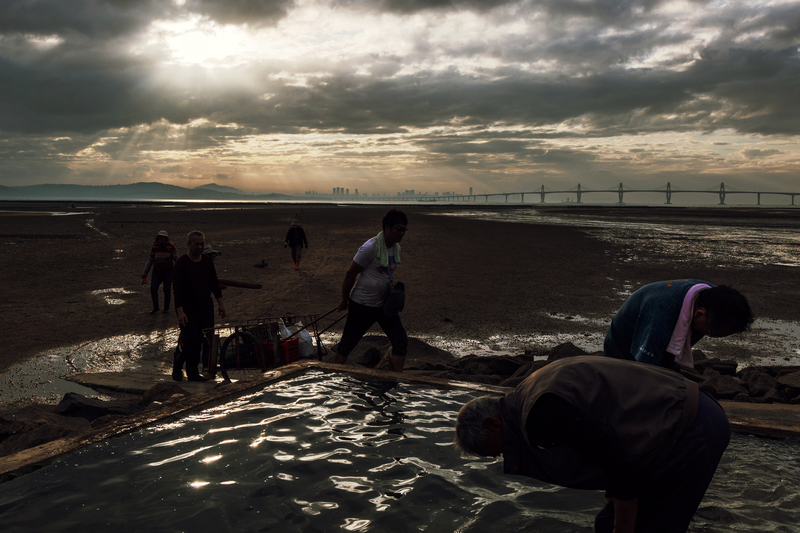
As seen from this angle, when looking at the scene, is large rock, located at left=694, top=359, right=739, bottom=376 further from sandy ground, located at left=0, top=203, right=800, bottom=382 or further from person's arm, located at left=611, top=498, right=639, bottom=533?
person's arm, located at left=611, top=498, right=639, bottom=533

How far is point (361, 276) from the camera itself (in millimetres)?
5945

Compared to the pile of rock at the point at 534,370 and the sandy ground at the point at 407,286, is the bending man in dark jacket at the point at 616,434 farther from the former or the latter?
the sandy ground at the point at 407,286

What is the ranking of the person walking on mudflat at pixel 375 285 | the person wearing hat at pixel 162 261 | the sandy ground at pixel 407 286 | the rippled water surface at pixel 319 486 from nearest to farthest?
the rippled water surface at pixel 319 486 < the person walking on mudflat at pixel 375 285 < the sandy ground at pixel 407 286 < the person wearing hat at pixel 162 261

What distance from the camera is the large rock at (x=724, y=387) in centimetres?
626

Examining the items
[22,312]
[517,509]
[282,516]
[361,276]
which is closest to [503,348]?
[361,276]

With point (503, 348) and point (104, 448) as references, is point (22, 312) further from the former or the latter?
point (503, 348)

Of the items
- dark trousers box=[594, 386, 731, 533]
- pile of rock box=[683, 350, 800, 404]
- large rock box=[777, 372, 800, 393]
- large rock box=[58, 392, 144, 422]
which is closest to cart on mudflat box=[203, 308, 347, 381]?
large rock box=[58, 392, 144, 422]

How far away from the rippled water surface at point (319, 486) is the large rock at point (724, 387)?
1.91 metres

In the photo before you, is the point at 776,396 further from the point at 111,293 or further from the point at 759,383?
the point at 111,293

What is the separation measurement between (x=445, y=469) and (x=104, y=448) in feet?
8.88

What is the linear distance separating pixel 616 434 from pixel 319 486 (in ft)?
7.71

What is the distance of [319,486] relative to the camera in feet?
12.4

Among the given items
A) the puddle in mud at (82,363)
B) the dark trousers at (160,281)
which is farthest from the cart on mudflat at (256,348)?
the dark trousers at (160,281)

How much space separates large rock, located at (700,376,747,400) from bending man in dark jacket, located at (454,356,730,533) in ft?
15.0
